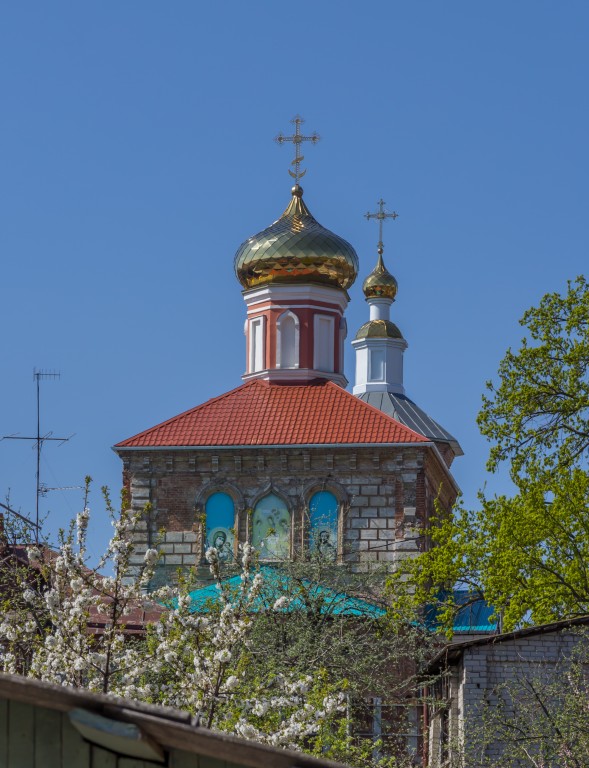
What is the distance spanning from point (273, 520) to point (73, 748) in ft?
88.1

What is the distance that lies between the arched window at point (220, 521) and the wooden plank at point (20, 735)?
86.3ft

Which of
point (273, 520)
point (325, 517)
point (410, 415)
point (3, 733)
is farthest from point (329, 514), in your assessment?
point (3, 733)

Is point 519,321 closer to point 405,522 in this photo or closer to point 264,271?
point 405,522

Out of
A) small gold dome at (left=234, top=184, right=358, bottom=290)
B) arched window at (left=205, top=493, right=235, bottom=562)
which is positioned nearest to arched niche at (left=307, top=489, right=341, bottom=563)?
arched window at (left=205, top=493, right=235, bottom=562)

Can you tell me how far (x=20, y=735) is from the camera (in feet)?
27.6

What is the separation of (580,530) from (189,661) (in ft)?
34.0

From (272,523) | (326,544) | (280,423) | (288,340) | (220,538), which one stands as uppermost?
(288,340)

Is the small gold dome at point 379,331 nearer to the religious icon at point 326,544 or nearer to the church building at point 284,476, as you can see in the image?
the church building at point 284,476

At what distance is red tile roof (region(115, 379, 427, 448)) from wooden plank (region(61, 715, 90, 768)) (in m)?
26.7

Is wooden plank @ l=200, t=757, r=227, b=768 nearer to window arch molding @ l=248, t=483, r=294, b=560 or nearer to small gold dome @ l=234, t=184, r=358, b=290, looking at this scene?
window arch molding @ l=248, t=483, r=294, b=560

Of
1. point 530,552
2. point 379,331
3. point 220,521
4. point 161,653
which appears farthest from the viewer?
point 379,331

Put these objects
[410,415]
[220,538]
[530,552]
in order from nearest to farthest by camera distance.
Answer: [530,552], [220,538], [410,415]

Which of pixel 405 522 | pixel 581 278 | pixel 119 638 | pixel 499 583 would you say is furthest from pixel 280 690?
pixel 405 522

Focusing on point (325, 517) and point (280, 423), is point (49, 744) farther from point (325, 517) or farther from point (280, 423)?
point (280, 423)
